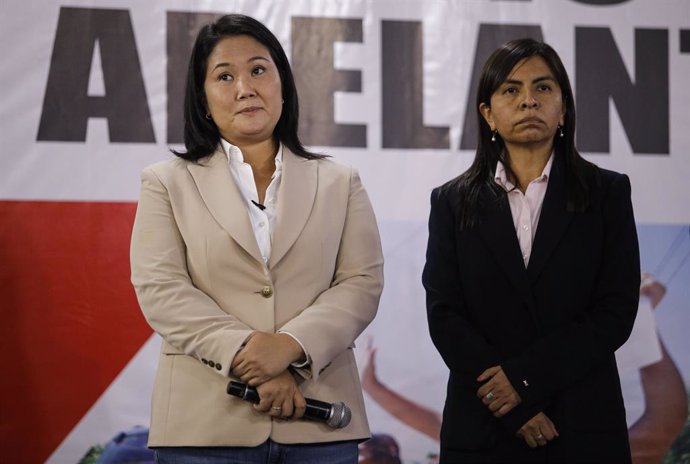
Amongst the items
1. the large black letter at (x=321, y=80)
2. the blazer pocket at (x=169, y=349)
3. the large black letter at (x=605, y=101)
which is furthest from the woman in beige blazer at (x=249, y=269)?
the large black letter at (x=605, y=101)

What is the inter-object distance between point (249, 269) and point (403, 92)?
5.87ft

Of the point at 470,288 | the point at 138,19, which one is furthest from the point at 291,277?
the point at 138,19

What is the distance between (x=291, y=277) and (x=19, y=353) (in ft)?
5.84

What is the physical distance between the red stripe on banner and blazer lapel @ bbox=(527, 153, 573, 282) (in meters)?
1.83

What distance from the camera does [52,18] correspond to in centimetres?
372

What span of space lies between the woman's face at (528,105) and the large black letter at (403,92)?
49.2 inches

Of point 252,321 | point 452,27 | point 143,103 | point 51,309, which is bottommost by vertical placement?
point 51,309

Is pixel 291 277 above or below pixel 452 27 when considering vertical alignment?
below

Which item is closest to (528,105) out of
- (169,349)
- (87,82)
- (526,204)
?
(526,204)

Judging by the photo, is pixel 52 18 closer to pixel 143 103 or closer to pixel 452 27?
pixel 143 103

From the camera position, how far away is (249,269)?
2.24 metres

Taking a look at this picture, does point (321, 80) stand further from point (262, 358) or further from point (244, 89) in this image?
point (262, 358)

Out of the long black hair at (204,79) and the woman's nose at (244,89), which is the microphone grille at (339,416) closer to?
the long black hair at (204,79)

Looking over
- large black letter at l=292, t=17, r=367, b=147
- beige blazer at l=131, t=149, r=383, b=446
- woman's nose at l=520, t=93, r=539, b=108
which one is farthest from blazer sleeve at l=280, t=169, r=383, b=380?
large black letter at l=292, t=17, r=367, b=147
